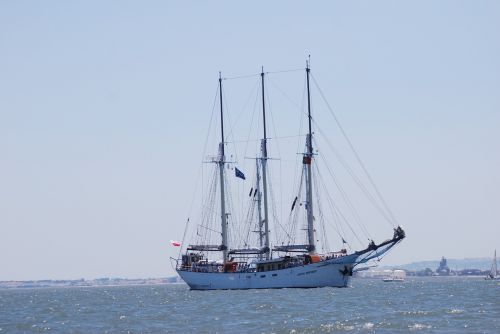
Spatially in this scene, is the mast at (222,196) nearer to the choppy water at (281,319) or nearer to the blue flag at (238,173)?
the blue flag at (238,173)

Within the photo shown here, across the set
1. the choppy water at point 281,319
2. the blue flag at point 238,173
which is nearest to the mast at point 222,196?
the blue flag at point 238,173

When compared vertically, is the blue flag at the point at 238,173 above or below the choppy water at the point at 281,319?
above

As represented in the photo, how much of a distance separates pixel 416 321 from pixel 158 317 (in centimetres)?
2522

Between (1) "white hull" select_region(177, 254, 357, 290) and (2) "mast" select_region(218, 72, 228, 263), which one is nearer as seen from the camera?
(1) "white hull" select_region(177, 254, 357, 290)

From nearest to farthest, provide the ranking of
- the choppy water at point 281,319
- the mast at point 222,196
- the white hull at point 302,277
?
the choppy water at point 281,319 < the white hull at point 302,277 < the mast at point 222,196

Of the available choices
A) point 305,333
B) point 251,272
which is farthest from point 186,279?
point 305,333

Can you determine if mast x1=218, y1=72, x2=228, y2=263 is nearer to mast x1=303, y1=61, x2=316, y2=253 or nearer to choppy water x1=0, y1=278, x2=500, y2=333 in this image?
mast x1=303, y1=61, x2=316, y2=253

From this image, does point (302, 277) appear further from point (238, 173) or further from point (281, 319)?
point (281, 319)

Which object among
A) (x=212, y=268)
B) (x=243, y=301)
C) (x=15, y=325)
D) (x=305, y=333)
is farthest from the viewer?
(x=212, y=268)

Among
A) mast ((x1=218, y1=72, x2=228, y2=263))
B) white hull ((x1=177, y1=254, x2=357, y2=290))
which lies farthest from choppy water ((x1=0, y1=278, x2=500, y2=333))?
mast ((x1=218, y1=72, x2=228, y2=263))

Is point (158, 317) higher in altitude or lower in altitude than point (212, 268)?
lower

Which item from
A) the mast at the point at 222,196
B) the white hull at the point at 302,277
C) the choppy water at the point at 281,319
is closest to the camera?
the choppy water at the point at 281,319

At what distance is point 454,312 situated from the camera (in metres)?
82.4

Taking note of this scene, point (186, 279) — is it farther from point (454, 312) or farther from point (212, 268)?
point (454, 312)
